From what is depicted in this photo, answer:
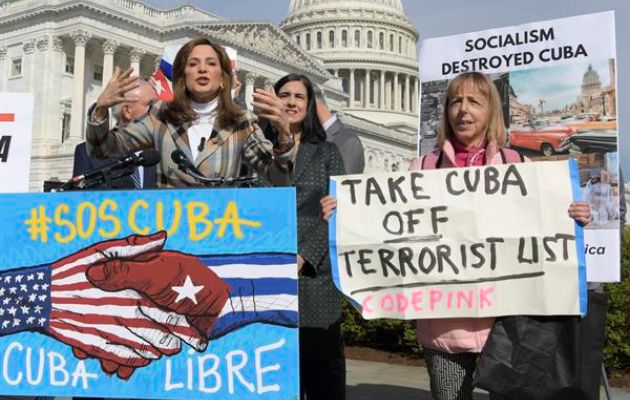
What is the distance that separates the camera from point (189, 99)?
12.8 feet

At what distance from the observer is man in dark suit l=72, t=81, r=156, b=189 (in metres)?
4.96

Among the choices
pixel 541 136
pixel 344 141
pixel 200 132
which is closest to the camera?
pixel 200 132

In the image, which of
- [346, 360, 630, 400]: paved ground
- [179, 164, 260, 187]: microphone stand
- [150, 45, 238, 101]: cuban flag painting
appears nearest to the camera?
[179, 164, 260, 187]: microphone stand

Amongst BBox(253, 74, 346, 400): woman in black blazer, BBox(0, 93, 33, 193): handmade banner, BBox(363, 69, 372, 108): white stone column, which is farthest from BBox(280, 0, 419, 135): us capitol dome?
BBox(253, 74, 346, 400): woman in black blazer

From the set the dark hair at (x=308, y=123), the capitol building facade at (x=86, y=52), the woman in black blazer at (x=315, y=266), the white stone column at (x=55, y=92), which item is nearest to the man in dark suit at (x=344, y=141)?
the dark hair at (x=308, y=123)

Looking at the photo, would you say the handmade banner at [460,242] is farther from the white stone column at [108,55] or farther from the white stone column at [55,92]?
the white stone column at [108,55]

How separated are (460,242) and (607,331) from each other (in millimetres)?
5479

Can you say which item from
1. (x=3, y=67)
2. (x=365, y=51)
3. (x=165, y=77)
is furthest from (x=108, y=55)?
(x=365, y=51)

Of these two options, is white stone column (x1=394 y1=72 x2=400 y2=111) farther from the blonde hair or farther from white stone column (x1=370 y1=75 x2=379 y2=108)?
the blonde hair

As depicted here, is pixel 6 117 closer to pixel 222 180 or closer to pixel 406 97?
pixel 222 180

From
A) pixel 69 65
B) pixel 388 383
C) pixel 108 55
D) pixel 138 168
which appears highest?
pixel 108 55

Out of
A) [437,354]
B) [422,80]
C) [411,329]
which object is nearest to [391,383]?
[411,329]

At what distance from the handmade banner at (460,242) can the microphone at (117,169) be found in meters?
0.89

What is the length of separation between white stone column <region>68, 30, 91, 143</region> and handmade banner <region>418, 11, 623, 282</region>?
4048cm
